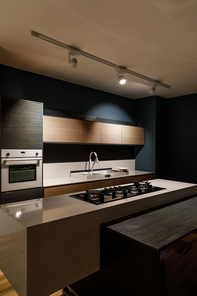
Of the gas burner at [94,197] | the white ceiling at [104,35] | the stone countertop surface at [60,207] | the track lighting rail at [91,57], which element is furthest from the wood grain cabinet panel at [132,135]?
the gas burner at [94,197]

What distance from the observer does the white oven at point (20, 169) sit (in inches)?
105

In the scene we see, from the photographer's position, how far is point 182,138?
16.1ft

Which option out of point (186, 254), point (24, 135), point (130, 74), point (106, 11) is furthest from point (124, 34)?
point (186, 254)

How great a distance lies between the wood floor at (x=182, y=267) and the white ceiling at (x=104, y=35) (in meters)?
1.90

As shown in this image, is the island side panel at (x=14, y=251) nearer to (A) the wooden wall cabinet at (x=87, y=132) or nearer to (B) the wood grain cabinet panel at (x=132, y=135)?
(A) the wooden wall cabinet at (x=87, y=132)

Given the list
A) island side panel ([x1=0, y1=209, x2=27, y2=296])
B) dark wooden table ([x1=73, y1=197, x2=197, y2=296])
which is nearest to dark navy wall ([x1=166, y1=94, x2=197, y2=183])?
dark wooden table ([x1=73, y1=197, x2=197, y2=296])

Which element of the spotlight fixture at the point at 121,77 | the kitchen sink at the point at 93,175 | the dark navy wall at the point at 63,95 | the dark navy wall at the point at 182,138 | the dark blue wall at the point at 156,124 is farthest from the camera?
the dark navy wall at the point at 182,138

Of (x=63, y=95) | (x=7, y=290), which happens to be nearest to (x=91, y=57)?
(x=63, y=95)

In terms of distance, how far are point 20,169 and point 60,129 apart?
0.99 metres

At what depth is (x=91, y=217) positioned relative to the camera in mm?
1628

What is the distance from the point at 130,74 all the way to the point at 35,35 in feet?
5.62

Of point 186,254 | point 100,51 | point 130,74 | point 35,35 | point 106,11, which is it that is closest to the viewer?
point 186,254

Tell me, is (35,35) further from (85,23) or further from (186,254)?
(186,254)

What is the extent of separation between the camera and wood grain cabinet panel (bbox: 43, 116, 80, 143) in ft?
→ 10.9
